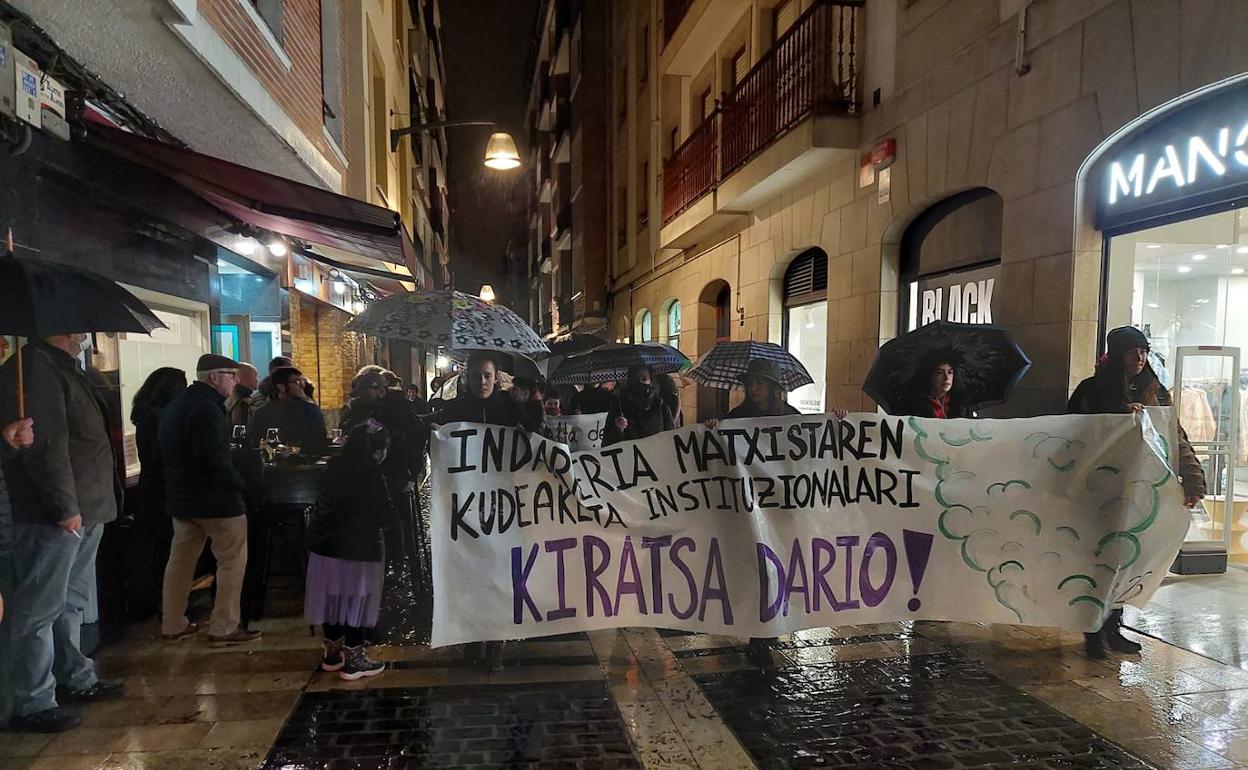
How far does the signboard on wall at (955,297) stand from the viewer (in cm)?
711

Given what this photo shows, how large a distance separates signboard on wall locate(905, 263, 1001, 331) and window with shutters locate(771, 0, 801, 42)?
4859mm

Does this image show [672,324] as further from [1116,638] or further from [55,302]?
[55,302]

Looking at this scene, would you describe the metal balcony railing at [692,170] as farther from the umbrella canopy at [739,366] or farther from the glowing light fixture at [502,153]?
the umbrella canopy at [739,366]

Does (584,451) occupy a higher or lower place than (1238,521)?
higher

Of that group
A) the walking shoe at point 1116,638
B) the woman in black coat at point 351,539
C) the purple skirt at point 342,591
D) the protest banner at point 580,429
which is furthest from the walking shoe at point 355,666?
the walking shoe at point 1116,638

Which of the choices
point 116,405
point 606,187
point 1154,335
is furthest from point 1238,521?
point 606,187

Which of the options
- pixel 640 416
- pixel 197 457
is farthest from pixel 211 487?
pixel 640 416

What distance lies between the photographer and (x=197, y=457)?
14.6ft

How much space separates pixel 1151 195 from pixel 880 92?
12.3ft

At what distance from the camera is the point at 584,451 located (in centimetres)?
383

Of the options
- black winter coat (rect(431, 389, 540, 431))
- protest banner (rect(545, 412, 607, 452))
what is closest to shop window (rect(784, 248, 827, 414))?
protest banner (rect(545, 412, 607, 452))

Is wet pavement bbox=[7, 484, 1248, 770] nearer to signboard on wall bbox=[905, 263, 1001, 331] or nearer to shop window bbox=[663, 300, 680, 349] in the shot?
signboard on wall bbox=[905, 263, 1001, 331]

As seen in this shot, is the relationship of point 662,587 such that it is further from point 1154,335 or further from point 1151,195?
point 1154,335

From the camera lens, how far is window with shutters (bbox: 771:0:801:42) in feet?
34.8
